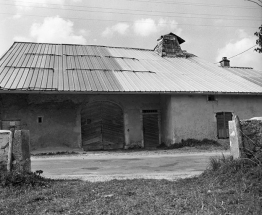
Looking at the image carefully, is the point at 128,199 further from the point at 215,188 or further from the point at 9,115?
the point at 9,115

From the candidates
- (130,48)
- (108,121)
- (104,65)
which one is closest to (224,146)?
(108,121)

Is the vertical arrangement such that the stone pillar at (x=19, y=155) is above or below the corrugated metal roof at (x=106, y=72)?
below

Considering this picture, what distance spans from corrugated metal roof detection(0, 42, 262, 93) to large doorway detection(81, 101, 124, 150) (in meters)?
1.36

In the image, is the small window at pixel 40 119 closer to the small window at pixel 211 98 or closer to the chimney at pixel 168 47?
the small window at pixel 211 98

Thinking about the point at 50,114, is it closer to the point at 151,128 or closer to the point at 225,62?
the point at 151,128

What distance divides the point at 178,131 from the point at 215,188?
866 centimetres

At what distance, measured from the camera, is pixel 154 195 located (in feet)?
13.8

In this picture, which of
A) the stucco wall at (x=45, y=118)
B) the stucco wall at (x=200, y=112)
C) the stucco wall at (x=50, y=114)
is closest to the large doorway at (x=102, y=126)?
the stucco wall at (x=50, y=114)

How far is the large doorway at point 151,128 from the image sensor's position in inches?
551

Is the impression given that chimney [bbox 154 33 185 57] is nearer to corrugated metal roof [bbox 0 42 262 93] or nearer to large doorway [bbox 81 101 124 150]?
corrugated metal roof [bbox 0 42 262 93]

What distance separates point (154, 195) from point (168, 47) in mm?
16633

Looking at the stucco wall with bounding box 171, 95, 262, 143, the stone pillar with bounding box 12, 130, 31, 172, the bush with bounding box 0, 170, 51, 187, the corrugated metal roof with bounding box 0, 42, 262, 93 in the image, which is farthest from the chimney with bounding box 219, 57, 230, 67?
the bush with bounding box 0, 170, 51, 187

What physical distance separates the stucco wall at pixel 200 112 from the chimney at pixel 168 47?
6.53m

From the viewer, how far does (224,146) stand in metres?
13.0
